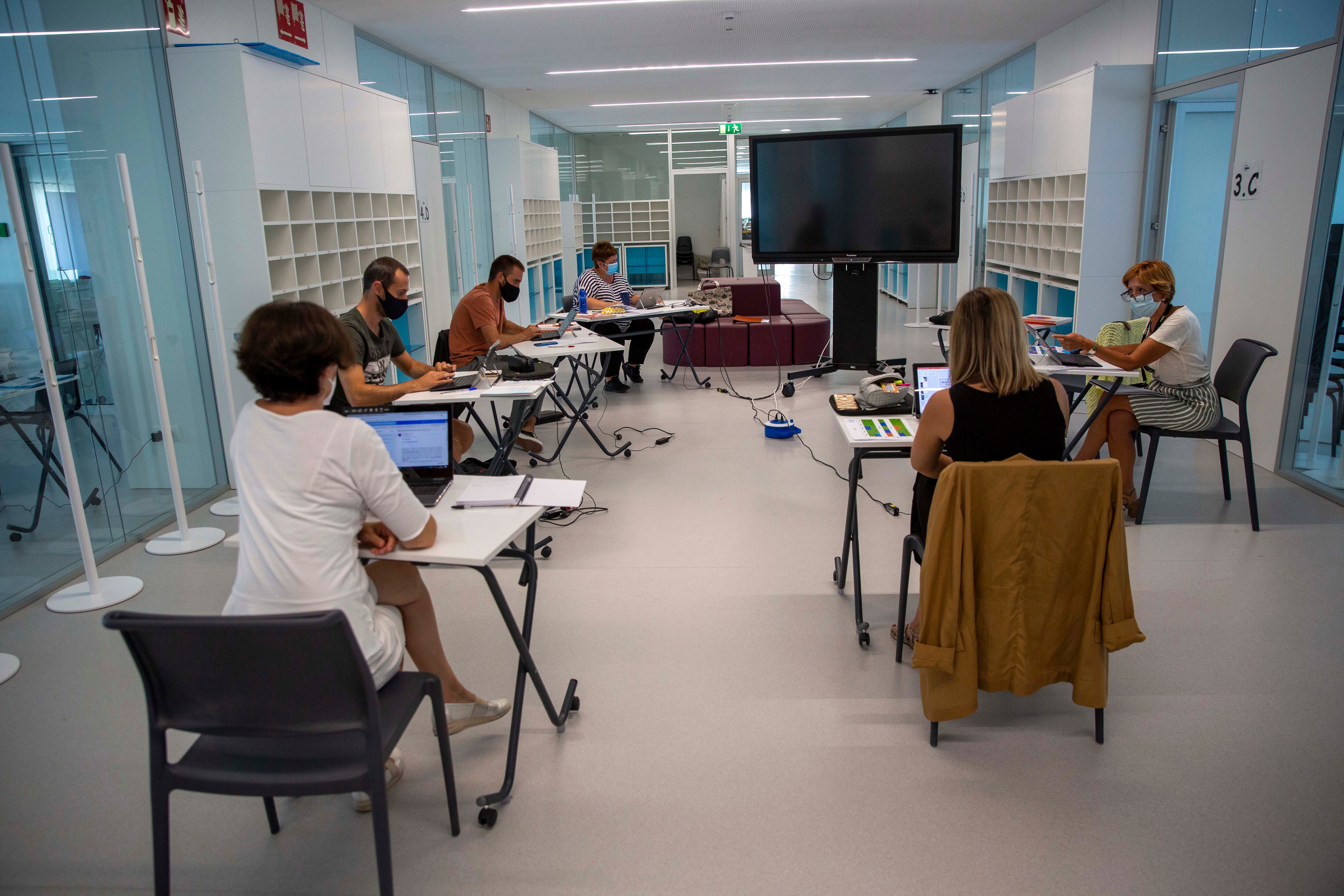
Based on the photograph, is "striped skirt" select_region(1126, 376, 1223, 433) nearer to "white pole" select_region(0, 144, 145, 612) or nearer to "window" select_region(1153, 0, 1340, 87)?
"window" select_region(1153, 0, 1340, 87)

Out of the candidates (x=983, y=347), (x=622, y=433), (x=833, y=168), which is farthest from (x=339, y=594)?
(x=833, y=168)

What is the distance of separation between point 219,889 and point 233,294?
381cm

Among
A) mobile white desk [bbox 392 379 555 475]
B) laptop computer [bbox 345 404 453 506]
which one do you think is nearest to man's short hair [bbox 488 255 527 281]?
mobile white desk [bbox 392 379 555 475]

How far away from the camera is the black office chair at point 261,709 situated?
1.54m

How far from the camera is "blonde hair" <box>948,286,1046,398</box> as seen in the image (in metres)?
2.46

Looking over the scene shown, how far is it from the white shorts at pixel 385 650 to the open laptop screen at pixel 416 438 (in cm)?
62

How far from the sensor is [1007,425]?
2455 millimetres

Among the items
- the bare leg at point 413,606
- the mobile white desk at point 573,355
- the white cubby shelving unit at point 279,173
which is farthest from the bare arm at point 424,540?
the mobile white desk at point 573,355

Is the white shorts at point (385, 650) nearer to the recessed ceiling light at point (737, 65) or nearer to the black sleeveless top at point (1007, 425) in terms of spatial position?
the black sleeveless top at point (1007, 425)

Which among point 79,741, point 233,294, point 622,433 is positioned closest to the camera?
point 79,741

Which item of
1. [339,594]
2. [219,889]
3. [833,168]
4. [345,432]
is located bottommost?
[219,889]

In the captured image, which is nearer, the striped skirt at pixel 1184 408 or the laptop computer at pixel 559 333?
the striped skirt at pixel 1184 408

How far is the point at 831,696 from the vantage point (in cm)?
277

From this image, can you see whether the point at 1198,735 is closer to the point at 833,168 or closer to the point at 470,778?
the point at 470,778
